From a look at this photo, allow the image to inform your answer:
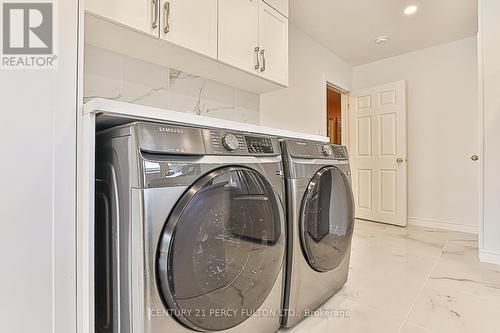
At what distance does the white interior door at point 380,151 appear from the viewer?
3582 mm

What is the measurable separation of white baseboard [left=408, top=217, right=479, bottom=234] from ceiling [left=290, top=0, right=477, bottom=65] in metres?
2.25

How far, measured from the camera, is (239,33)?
1.81 metres

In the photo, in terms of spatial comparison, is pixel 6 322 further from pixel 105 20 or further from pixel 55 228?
pixel 105 20

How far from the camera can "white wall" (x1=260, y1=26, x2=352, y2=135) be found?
2672mm

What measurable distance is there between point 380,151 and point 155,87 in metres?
3.21

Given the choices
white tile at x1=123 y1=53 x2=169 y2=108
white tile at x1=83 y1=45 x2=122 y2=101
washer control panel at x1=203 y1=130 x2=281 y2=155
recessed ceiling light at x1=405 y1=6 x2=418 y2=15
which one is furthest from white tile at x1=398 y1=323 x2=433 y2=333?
recessed ceiling light at x1=405 y1=6 x2=418 y2=15

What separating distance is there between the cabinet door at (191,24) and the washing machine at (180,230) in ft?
2.50

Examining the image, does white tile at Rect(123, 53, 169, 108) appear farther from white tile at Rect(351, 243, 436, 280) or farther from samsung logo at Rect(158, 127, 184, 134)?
white tile at Rect(351, 243, 436, 280)

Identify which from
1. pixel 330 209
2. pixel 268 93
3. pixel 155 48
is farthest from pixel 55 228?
pixel 268 93

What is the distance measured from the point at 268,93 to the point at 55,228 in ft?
7.06

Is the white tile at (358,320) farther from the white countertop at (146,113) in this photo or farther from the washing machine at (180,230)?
the white countertop at (146,113)

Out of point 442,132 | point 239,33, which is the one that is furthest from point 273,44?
point 442,132

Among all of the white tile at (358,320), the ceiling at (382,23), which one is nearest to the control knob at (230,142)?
the white tile at (358,320)

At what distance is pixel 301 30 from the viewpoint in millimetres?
3041
